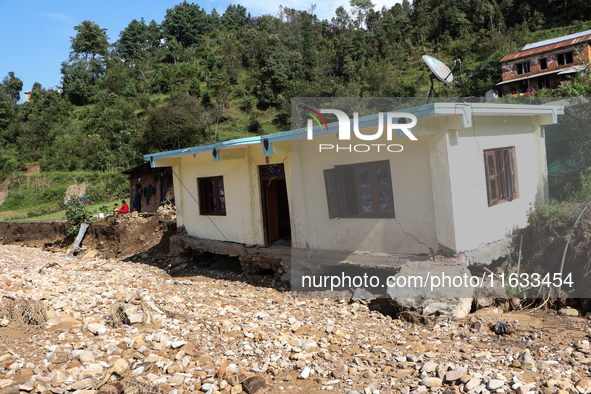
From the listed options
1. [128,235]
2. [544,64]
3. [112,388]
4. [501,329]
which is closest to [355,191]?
[501,329]

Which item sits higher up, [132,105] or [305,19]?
[305,19]

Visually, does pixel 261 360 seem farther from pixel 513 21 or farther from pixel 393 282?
pixel 513 21

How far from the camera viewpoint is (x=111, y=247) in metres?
15.6

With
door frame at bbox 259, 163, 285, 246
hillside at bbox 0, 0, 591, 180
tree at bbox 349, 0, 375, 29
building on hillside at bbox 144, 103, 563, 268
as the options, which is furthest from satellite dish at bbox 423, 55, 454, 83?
tree at bbox 349, 0, 375, 29

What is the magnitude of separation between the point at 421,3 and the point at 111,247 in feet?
172

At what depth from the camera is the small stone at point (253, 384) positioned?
4.60 m

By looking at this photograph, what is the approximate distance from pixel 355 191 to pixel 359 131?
1.23m

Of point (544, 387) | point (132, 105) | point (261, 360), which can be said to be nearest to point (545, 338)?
point (544, 387)

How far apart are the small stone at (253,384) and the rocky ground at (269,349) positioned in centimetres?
1

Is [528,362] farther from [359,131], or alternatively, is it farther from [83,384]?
[83,384]

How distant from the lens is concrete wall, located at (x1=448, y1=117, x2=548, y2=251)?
6.68 metres

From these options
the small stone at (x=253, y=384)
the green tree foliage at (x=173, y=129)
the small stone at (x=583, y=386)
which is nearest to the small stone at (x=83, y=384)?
the small stone at (x=253, y=384)

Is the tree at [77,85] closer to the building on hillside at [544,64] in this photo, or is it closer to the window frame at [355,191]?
the building on hillside at [544,64]

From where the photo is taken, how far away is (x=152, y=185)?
58.3ft
